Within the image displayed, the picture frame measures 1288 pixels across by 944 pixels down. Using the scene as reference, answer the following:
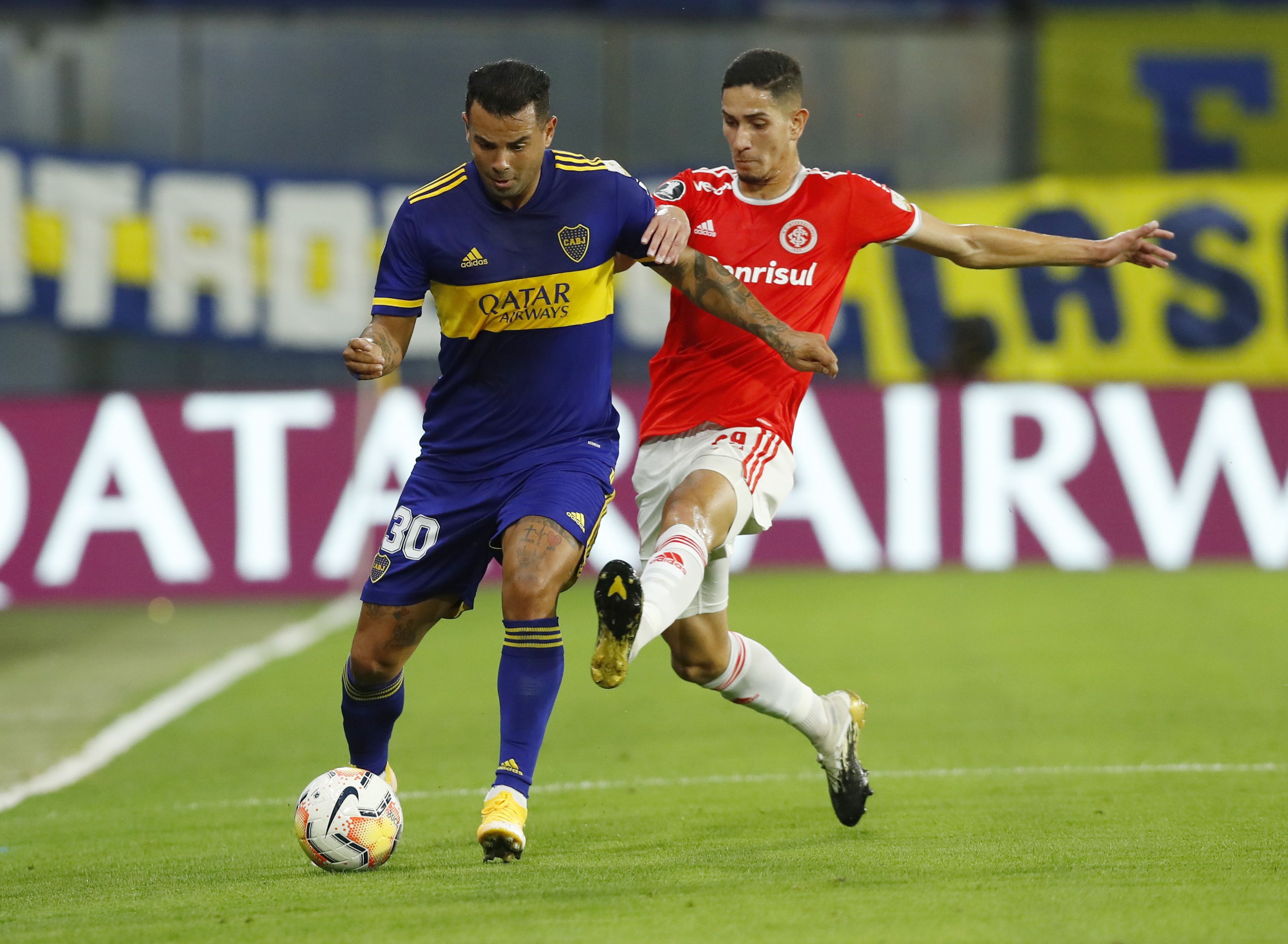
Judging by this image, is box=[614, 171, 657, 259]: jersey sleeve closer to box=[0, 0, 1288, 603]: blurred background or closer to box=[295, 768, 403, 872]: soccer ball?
box=[295, 768, 403, 872]: soccer ball

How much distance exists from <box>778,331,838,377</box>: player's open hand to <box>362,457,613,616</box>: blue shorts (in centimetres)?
68

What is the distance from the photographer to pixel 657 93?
17219 millimetres

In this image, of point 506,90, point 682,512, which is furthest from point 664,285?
point 506,90

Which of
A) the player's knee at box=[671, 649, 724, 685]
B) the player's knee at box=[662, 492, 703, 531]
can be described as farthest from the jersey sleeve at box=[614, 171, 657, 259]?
the player's knee at box=[671, 649, 724, 685]

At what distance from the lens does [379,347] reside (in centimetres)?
524

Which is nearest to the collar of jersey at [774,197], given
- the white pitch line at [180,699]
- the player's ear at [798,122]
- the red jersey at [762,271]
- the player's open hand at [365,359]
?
the red jersey at [762,271]

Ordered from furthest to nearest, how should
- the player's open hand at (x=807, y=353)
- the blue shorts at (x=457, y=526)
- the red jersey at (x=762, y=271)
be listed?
the red jersey at (x=762, y=271)
the blue shorts at (x=457, y=526)
the player's open hand at (x=807, y=353)

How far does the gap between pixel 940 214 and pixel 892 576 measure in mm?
3911

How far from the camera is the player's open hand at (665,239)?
566cm

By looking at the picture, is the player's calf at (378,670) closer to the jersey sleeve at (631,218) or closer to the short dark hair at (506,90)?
the jersey sleeve at (631,218)

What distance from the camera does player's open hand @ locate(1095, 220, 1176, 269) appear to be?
5.98 metres

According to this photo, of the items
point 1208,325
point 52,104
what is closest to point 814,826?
point 1208,325

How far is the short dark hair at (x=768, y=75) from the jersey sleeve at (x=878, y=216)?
40 cm

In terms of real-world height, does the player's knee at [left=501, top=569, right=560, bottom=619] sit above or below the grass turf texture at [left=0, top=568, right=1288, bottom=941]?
above
